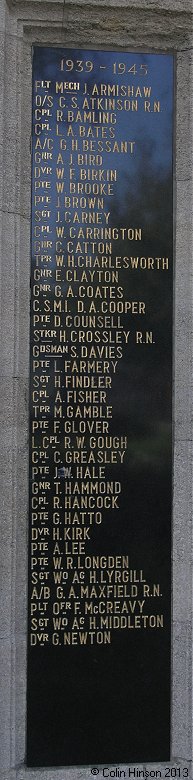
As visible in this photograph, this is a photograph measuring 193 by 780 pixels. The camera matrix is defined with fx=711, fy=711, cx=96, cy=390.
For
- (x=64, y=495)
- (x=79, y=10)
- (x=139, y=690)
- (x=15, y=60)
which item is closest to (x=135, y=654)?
(x=139, y=690)

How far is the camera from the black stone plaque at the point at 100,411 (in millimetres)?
4320

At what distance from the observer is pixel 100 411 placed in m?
4.36

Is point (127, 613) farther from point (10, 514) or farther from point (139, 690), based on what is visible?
point (10, 514)

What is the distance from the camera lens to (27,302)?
4312mm

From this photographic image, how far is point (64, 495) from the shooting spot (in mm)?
4332

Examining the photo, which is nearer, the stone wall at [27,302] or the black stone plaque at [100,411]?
the stone wall at [27,302]

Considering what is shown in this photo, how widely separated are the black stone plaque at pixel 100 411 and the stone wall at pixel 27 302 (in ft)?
0.21

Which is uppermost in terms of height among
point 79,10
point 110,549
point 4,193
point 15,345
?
A: point 79,10

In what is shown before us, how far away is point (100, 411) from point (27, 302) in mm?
799

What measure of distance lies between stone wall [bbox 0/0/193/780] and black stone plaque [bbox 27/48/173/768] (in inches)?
2.5

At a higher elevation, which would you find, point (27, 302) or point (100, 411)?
point (27, 302)

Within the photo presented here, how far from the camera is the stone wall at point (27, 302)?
4203mm

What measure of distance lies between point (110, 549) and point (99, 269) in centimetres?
172

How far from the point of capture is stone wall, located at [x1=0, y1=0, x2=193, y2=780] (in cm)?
420
